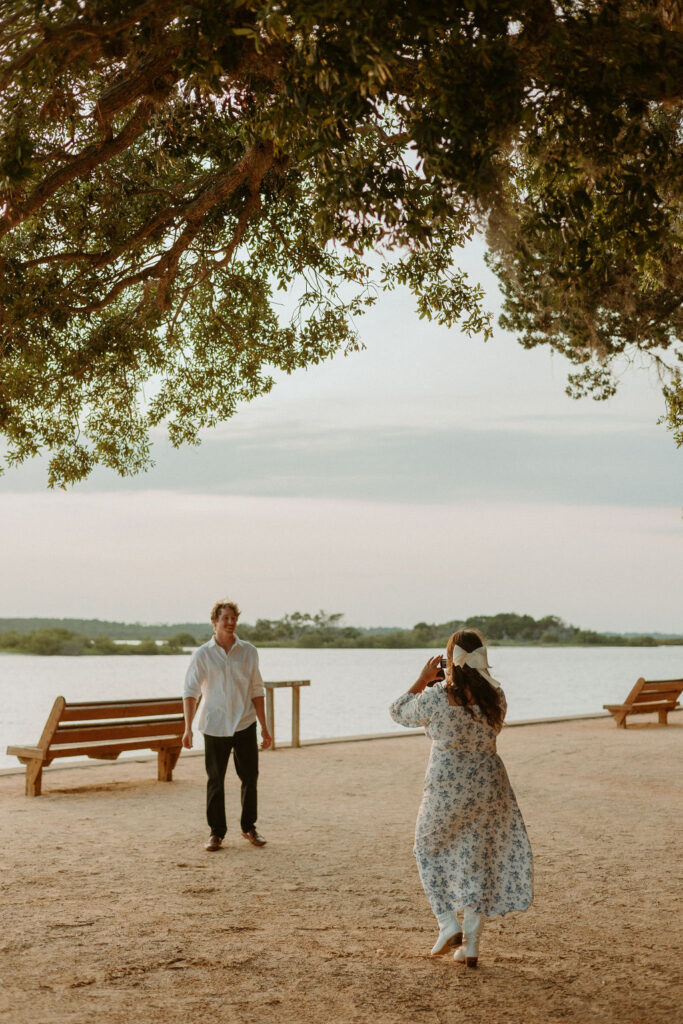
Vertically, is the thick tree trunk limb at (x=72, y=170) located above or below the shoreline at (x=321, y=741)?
above

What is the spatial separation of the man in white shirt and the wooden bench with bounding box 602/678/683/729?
9.03 metres

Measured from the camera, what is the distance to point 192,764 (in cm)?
1252

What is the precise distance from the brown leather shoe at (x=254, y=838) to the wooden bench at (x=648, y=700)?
351 inches

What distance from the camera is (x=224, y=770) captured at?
25.1 feet

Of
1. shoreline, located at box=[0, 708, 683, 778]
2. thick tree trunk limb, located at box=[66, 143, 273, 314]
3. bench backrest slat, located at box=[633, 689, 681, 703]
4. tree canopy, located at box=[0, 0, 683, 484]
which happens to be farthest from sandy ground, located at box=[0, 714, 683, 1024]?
bench backrest slat, located at box=[633, 689, 681, 703]

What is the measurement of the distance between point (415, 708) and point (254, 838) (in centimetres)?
302

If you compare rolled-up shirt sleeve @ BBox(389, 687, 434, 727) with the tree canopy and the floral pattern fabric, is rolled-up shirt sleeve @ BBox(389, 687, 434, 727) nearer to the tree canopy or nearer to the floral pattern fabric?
the floral pattern fabric

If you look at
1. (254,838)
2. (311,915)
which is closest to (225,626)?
(254,838)

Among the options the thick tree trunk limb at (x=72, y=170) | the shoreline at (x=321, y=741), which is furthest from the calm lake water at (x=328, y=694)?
the thick tree trunk limb at (x=72, y=170)

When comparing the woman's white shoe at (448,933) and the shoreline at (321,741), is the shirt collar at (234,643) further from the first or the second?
the shoreline at (321,741)

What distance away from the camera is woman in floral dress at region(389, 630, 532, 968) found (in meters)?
5.06

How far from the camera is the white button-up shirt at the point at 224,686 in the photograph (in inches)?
301

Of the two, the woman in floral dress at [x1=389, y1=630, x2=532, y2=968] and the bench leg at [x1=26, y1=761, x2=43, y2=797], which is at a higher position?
the woman in floral dress at [x1=389, y1=630, x2=532, y2=968]

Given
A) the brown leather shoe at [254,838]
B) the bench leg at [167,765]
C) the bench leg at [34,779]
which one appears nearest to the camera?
the brown leather shoe at [254,838]
